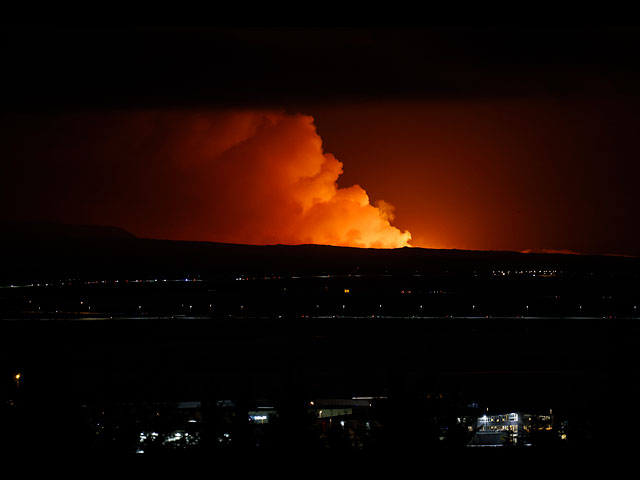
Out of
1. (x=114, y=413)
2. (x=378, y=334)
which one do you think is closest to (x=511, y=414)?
(x=114, y=413)

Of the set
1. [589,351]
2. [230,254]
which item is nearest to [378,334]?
[589,351]

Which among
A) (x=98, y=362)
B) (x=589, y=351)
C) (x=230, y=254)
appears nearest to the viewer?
(x=98, y=362)

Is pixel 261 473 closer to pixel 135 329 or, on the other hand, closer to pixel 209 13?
pixel 209 13

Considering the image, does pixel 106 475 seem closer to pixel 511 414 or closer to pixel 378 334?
pixel 511 414

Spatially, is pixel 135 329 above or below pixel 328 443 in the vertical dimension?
above

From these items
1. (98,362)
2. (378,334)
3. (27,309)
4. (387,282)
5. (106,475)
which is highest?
(387,282)

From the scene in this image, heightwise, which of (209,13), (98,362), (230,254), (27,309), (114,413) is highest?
(230,254)

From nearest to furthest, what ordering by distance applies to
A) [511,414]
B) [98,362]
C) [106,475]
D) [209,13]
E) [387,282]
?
[209,13] → [106,475] → [511,414] → [98,362] → [387,282]

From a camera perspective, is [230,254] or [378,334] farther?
[230,254]

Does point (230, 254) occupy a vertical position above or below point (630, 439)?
above
